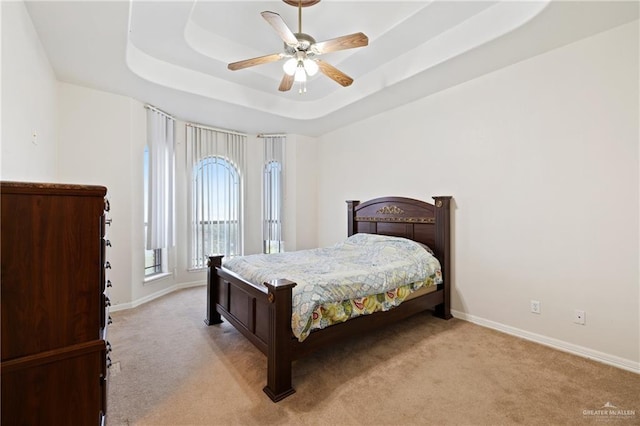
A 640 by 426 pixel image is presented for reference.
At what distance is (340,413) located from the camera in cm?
180

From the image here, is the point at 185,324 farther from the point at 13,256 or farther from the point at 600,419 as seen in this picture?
the point at 600,419

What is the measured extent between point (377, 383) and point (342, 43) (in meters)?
2.64

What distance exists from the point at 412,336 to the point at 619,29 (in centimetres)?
320

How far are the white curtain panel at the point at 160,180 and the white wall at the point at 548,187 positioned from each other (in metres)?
3.59

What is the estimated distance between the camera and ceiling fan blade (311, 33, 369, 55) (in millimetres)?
2240

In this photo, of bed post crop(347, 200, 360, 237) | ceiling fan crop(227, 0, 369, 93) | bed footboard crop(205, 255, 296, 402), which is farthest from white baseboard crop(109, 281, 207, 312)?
ceiling fan crop(227, 0, 369, 93)

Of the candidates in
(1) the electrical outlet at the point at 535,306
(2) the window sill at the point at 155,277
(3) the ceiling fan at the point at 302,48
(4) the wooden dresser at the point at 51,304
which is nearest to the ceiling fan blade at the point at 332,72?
(3) the ceiling fan at the point at 302,48

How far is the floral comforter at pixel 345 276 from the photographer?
2.14 meters

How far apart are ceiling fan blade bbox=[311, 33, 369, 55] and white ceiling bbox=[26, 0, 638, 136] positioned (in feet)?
2.15

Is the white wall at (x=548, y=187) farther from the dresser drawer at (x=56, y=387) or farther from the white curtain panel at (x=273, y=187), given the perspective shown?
the dresser drawer at (x=56, y=387)

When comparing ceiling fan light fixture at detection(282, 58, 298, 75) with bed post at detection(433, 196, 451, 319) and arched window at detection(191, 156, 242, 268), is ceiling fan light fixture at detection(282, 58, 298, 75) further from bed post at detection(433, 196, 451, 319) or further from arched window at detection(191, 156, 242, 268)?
arched window at detection(191, 156, 242, 268)

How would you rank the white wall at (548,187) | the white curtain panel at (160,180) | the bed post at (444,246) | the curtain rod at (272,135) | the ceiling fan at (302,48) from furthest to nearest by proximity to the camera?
the curtain rod at (272,135)
the white curtain panel at (160,180)
the bed post at (444,246)
the white wall at (548,187)
the ceiling fan at (302,48)

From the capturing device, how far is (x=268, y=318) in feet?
6.86

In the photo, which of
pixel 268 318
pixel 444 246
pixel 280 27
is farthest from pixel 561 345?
pixel 280 27
